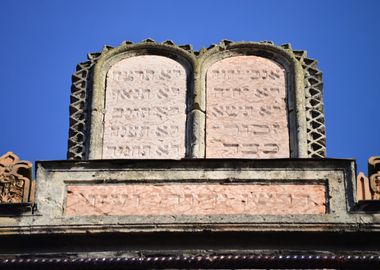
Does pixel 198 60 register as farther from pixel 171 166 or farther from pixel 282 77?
pixel 171 166

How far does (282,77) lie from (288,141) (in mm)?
793

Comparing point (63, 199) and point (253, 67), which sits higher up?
point (253, 67)

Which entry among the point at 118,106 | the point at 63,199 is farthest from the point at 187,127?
the point at 63,199

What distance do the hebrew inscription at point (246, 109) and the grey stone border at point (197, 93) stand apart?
2.8 inches

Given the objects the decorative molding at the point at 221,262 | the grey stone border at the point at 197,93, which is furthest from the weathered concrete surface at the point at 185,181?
the decorative molding at the point at 221,262

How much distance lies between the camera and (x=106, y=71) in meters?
11.3

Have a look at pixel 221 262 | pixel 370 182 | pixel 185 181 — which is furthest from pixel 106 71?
pixel 221 262

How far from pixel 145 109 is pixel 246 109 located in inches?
35.5

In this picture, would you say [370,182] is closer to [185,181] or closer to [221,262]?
[185,181]

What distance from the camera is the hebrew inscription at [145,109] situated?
35.0 feet

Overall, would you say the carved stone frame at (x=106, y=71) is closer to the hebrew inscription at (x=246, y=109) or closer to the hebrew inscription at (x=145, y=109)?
the hebrew inscription at (x=145, y=109)

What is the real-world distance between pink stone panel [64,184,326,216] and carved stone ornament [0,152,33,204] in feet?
1.23

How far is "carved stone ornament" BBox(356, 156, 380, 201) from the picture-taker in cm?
1003

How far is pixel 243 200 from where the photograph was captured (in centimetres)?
985
